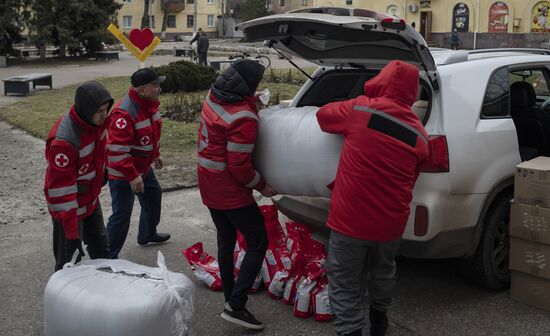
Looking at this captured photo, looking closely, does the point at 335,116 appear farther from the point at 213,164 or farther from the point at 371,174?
the point at 213,164

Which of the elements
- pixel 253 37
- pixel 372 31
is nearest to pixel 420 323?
pixel 372 31

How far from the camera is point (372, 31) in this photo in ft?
12.6

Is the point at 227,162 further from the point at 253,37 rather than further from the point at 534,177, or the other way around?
A: the point at 534,177

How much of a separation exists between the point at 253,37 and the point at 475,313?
2.42 m

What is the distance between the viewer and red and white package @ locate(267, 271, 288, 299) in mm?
4543

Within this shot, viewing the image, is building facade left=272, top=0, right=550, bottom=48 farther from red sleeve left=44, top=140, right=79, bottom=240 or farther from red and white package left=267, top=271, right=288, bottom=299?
red sleeve left=44, top=140, right=79, bottom=240

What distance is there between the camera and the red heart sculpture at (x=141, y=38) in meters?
8.40

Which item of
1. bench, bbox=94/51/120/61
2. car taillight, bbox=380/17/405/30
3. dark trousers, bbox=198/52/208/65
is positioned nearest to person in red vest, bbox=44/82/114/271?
car taillight, bbox=380/17/405/30

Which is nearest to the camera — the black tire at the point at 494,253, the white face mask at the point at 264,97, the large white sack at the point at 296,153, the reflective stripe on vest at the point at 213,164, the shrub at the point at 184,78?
the large white sack at the point at 296,153

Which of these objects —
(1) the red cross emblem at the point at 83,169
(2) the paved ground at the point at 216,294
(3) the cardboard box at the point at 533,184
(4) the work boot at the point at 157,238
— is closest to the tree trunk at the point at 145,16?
(2) the paved ground at the point at 216,294

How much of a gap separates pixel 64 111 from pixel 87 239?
35.5ft

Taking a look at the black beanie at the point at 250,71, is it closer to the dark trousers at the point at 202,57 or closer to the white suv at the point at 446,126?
the white suv at the point at 446,126

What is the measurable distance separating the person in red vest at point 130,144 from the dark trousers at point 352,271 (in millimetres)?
1879

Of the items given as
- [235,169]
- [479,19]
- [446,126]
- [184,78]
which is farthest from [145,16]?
[235,169]
